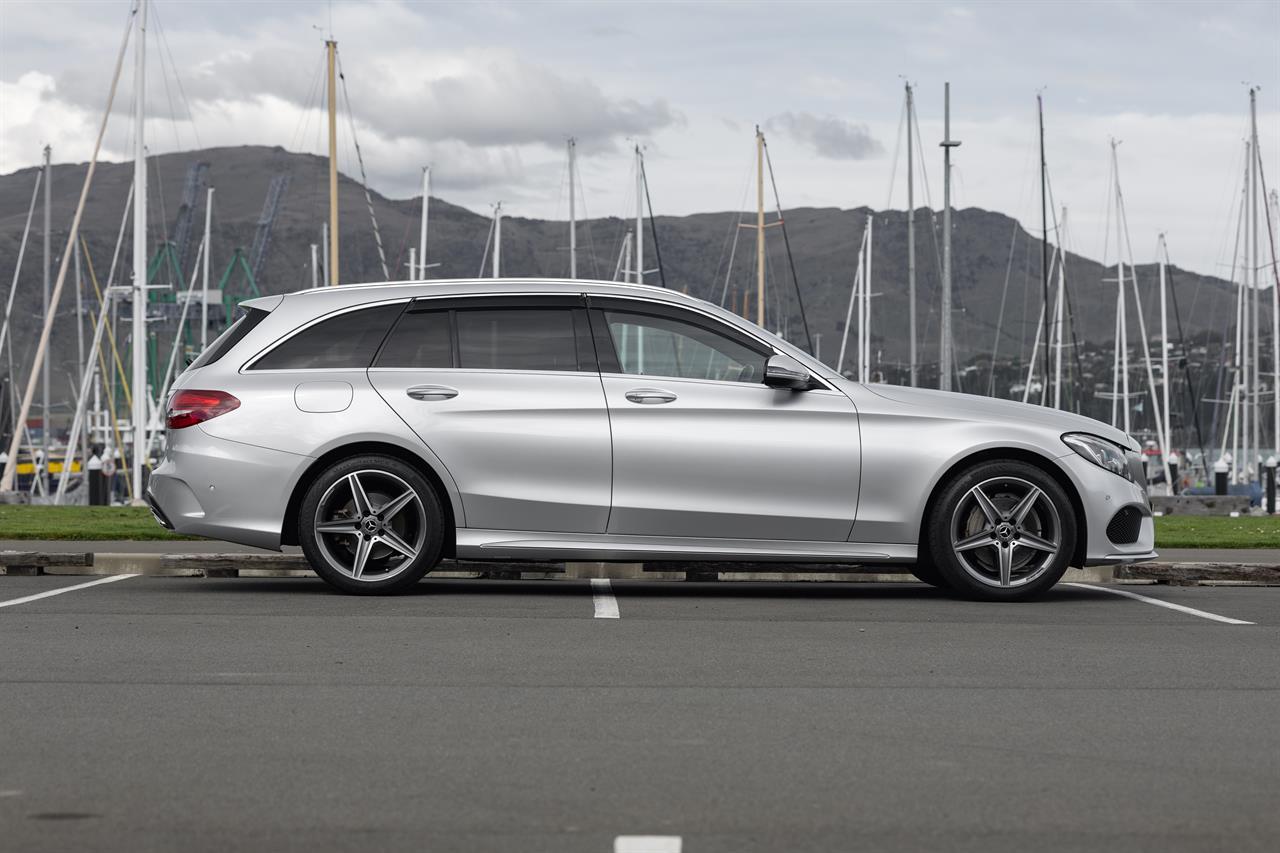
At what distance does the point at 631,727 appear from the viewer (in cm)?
553

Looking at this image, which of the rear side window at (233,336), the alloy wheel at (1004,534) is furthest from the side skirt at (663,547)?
the rear side window at (233,336)

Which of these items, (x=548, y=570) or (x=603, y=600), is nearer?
(x=603, y=600)

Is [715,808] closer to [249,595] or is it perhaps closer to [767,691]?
[767,691]

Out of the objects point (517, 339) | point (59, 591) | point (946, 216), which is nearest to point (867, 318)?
point (946, 216)

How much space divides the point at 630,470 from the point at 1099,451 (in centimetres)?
256

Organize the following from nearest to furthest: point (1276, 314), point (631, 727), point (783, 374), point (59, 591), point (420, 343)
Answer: point (631, 727)
point (783, 374)
point (420, 343)
point (59, 591)
point (1276, 314)

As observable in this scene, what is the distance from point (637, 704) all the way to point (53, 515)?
44.4ft

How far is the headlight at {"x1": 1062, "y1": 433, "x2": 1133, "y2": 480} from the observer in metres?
9.41

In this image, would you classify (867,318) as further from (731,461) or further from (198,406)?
(198,406)

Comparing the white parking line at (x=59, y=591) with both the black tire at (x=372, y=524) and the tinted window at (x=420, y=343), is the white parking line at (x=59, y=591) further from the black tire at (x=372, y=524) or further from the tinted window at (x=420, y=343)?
→ the tinted window at (x=420, y=343)

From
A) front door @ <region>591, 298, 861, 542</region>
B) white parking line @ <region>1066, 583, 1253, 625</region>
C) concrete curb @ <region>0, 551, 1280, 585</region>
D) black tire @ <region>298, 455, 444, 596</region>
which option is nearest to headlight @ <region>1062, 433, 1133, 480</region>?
white parking line @ <region>1066, 583, 1253, 625</region>

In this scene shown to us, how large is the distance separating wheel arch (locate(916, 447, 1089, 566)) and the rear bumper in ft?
11.0

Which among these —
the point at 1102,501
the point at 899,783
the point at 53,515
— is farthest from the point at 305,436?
the point at 53,515

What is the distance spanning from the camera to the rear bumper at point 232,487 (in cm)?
930
